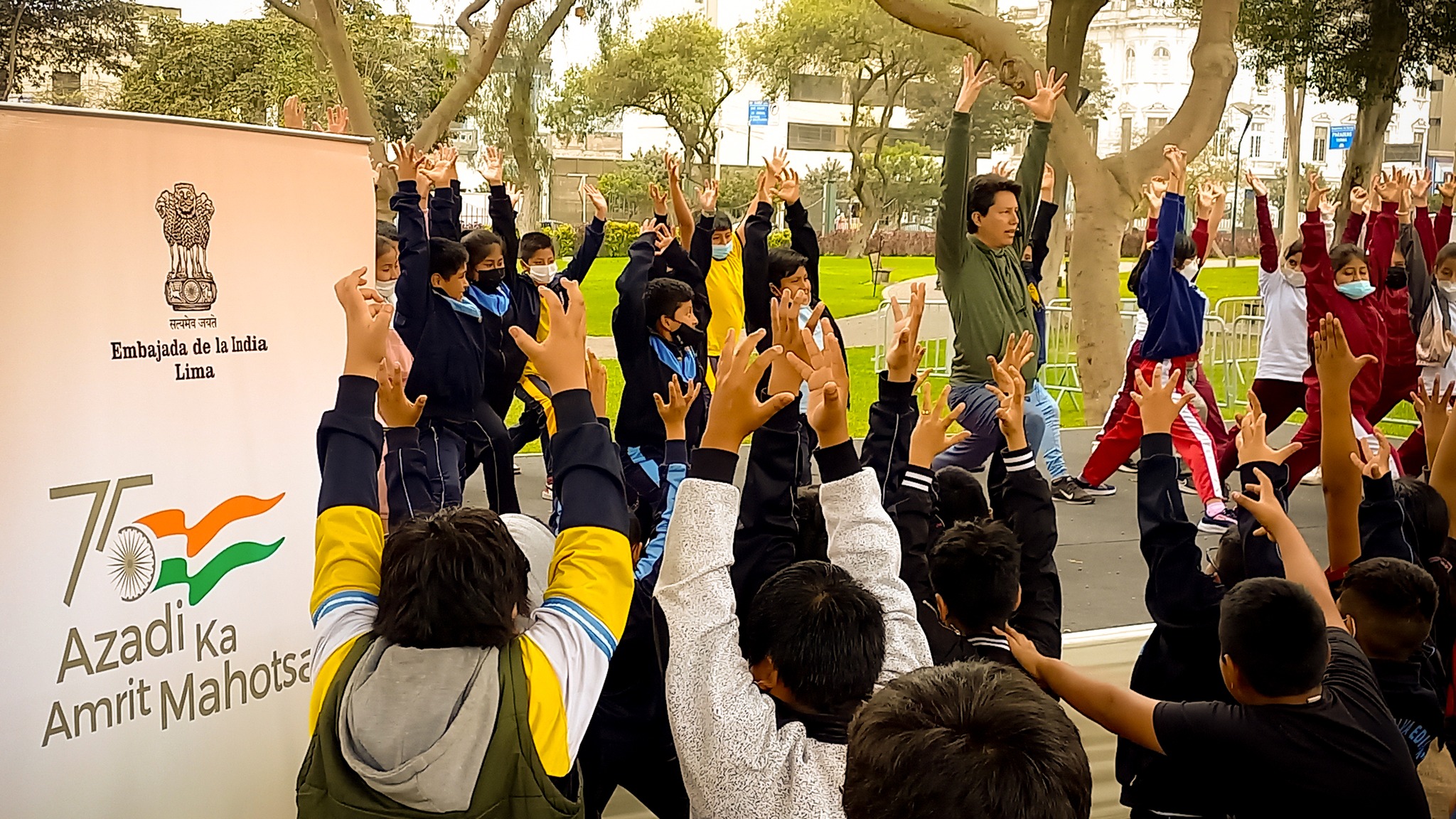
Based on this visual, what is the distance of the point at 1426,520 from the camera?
8.90 ft

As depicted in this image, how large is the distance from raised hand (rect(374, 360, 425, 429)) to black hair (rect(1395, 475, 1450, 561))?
2.16 meters

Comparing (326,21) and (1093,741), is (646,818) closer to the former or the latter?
(1093,741)

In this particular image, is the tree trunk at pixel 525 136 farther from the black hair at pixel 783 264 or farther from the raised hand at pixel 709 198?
the black hair at pixel 783 264

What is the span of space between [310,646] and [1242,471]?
6.25ft

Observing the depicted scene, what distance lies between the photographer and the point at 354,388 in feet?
5.34

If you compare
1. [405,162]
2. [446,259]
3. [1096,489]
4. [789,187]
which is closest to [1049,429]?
[1096,489]

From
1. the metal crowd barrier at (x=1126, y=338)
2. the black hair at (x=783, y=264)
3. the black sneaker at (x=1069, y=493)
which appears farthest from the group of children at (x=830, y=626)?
the metal crowd barrier at (x=1126, y=338)

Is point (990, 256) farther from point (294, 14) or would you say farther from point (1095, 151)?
point (294, 14)

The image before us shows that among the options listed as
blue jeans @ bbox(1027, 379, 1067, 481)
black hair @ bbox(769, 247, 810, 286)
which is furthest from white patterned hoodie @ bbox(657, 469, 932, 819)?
blue jeans @ bbox(1027, 379, 1067, 481)

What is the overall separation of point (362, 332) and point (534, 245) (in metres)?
3.48

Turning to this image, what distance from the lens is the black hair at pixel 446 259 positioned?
382 cm

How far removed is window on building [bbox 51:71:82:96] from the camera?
6102 millimetres

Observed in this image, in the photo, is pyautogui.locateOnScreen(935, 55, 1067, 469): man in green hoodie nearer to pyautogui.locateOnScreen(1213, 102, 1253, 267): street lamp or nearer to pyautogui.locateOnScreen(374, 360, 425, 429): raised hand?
pyautogui.locateOnScreen(374, 360, 425, 429): raised hand

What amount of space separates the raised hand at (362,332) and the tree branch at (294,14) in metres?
6.10
